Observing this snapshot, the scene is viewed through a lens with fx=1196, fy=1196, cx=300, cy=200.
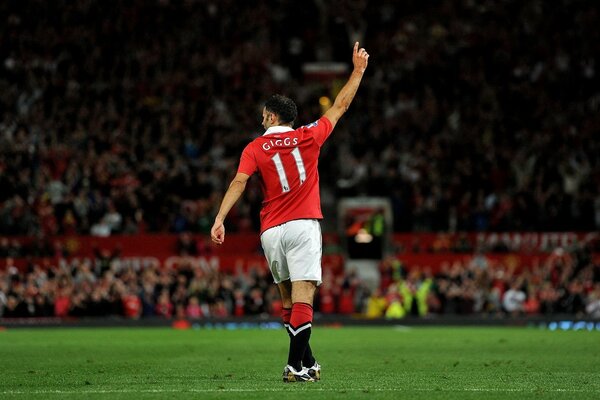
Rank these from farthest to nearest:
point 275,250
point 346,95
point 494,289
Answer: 1. point 494,289
2. point 346,95
3. point 275,250

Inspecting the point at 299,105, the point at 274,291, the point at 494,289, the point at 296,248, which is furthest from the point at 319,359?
the point at 299,105

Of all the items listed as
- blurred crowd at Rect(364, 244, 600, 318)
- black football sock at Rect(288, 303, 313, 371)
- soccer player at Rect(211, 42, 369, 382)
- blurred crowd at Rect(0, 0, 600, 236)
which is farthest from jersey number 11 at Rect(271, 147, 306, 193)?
blurred crowd at Rect(0, 0, 600, 236)

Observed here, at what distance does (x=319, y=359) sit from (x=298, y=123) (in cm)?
2395

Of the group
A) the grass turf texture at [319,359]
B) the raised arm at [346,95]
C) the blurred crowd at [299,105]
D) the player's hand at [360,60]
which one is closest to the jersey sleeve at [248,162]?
the raised arm at [346,95]

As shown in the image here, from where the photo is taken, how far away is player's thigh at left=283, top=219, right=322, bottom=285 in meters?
11.6

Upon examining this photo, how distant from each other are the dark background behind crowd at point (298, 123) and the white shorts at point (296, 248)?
2345cm

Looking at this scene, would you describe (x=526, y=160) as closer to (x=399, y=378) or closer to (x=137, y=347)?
(x=137, y=347)

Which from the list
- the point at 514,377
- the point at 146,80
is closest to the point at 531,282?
the point at 146,80

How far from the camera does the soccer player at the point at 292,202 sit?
11.6 m

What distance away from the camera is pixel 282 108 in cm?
1191

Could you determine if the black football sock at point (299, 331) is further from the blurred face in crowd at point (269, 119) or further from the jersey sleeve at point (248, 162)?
the blurred face in crowd at point (269, 119)

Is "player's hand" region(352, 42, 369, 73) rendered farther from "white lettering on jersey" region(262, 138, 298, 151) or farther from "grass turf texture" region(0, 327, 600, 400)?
"grass turf texture" region(0, 327, 600, 400)

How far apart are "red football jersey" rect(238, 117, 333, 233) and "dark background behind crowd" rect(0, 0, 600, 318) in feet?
77.0

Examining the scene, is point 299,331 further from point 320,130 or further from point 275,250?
point 320,130
